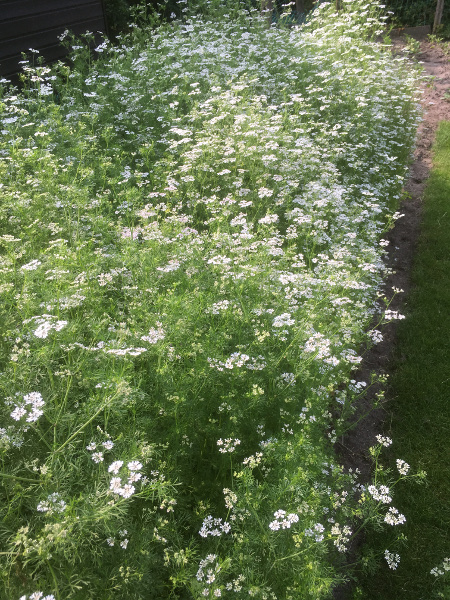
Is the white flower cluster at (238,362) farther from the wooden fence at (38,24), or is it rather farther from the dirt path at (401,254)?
the wooden fence at (38,24)

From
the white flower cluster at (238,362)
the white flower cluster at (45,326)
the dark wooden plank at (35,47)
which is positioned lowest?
the white flower cluster at (238,362)

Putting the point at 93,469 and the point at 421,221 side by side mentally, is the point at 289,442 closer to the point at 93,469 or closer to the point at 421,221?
the point at 93,469

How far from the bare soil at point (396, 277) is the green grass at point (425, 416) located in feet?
0.41

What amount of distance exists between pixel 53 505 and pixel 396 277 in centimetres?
517

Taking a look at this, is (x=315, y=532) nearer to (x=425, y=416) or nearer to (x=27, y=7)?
(x=425, y=416)

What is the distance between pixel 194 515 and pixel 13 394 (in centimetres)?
129

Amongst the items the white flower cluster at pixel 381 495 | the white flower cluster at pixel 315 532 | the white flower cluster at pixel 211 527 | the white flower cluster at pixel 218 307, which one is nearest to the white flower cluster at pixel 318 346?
the white flower cluster at pixel 218 307

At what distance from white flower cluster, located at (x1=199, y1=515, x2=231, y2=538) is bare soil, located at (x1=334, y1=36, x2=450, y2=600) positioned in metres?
1.23

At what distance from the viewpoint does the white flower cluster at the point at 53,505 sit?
6.57ft

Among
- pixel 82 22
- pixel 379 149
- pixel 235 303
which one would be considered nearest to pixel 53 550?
pixel 235 303

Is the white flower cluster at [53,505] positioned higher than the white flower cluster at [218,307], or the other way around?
the white flower cluster at [218,307]

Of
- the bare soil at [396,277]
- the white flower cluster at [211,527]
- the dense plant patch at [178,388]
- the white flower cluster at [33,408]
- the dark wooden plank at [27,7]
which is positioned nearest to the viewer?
the white flower cluster at [33,408]

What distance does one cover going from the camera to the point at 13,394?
2471 mm

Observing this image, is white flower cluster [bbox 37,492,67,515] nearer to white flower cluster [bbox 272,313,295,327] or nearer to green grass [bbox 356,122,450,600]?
white flower cluster [bbox 272,313,295,327]
